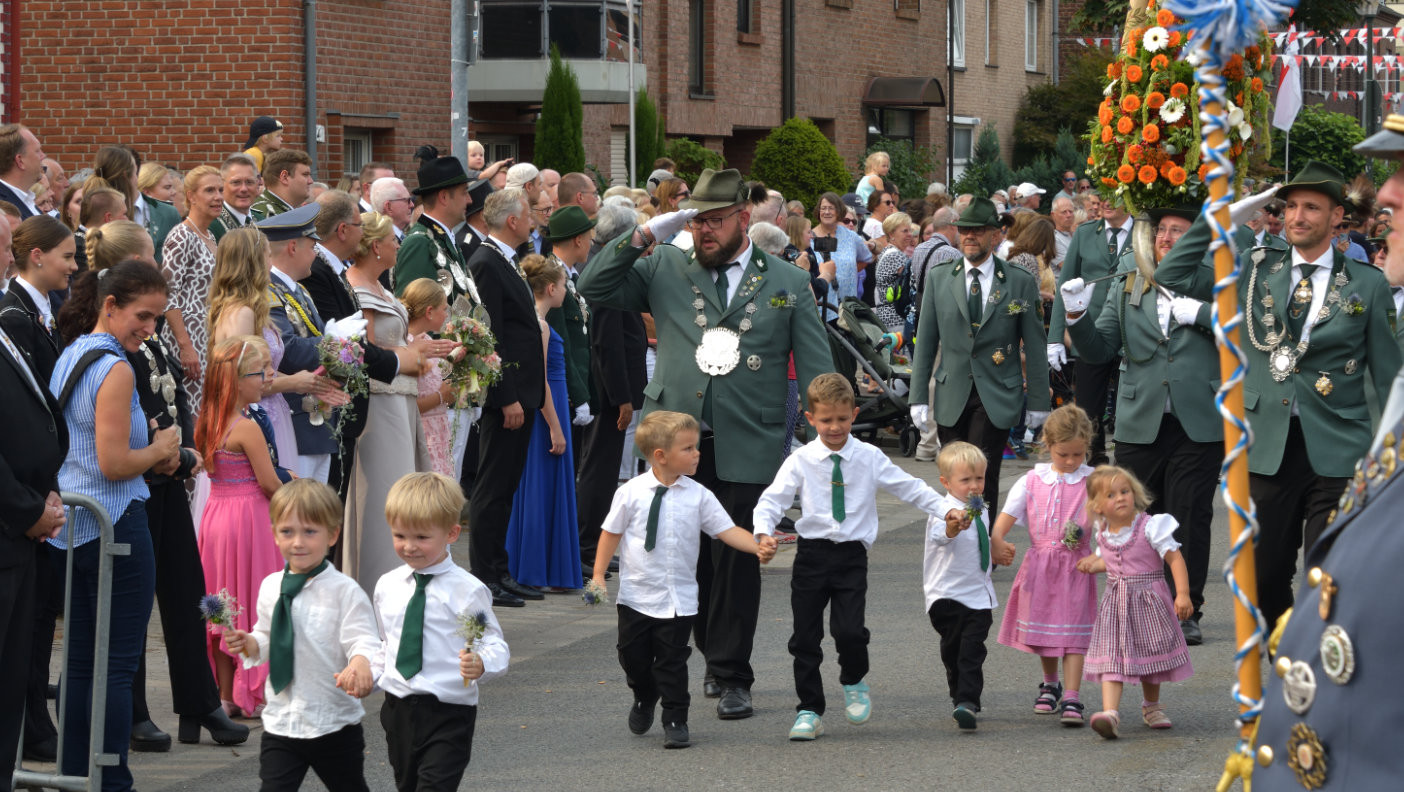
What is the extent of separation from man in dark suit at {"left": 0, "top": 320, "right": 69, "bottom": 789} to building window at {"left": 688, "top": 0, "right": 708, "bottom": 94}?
23185mm

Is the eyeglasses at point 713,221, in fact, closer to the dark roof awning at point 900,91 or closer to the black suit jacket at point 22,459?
the black suit jacket at point 22,459

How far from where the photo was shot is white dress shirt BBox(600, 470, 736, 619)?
22.6 feet

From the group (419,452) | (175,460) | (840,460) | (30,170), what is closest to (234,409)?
(175,460)

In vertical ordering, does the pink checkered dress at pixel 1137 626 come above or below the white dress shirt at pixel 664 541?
below

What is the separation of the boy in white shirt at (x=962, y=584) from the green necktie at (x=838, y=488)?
392 mm

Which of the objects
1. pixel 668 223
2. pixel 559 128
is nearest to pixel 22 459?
pixel 668 223

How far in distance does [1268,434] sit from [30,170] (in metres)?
6.44

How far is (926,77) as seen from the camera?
113 feet

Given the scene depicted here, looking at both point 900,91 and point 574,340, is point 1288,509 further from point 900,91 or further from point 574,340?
point 900,91

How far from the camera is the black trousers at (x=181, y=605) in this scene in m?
6.72

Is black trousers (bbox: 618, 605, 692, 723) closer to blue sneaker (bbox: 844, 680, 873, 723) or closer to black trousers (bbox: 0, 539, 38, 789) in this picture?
blue sneaker (bbox: 844, 680, 873, 723)

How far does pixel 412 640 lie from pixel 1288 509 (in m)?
4.23

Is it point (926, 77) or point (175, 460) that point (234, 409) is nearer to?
point (175, 460)

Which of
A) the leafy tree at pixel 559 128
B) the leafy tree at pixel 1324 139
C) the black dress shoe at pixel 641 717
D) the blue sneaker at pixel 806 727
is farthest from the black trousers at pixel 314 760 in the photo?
the leafy tree at pixel 1324 139
